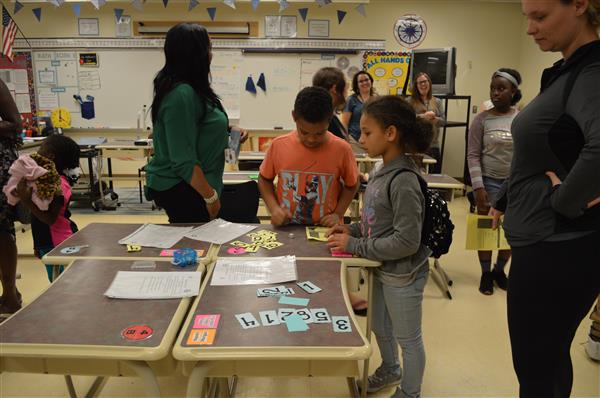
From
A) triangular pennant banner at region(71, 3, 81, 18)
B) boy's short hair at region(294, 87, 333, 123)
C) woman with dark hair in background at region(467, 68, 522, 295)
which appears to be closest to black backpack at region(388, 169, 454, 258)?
boy's short hair at region(294, 87, 333, 123)

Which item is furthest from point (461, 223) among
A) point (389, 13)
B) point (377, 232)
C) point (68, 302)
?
point (68, 302)

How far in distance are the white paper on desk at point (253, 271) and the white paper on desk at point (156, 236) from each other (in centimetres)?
30

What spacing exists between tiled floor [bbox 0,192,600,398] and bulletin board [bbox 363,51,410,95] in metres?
3.67

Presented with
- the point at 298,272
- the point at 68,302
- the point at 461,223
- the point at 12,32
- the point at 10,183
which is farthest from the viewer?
the point at 12,32

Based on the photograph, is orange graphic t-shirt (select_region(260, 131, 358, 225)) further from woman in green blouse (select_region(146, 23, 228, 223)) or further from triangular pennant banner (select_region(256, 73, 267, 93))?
triangular pennant banner (select_region(256, 73, 267, 93))

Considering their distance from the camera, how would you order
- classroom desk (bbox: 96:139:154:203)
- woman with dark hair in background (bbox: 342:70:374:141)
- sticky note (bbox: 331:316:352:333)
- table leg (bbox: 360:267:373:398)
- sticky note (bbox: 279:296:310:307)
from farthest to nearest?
classroom desk (bbox: 96:139:154:203)
woman with dark hair in background (bbox: 342:70:374:141)
table leg (bbox: 360:267:373:398)
sticky note (bbox: 279:296:310:307)
sticky note (bbox: 331:316:352:333)

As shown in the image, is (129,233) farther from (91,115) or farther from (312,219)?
(91,115)

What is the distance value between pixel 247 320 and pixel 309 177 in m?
0.96

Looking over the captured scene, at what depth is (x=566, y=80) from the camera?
3.49 feet

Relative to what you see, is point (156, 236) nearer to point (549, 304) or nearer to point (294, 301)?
point (294, 301)

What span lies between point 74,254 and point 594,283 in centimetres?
161

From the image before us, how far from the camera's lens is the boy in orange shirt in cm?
199

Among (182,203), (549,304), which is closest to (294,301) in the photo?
(549,304)

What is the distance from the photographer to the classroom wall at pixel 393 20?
242 inches
